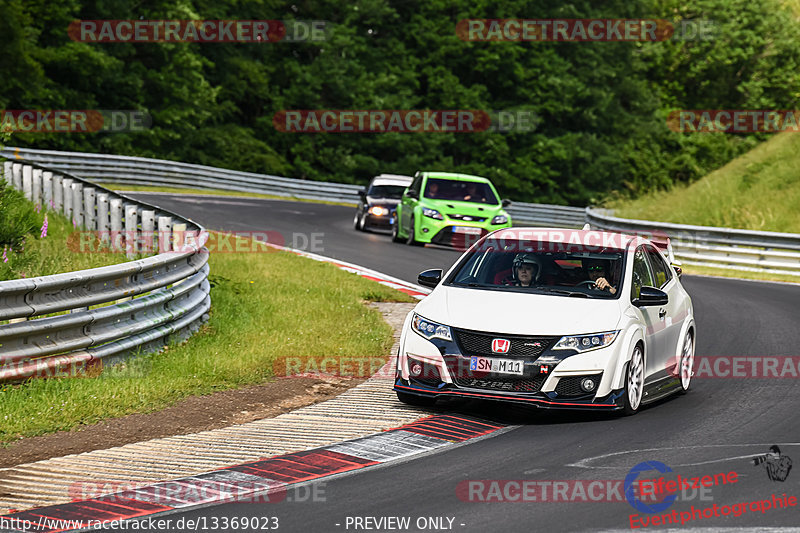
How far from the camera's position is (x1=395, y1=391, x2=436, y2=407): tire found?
386 inches

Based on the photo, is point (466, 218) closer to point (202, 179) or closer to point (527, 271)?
point (527, 271)

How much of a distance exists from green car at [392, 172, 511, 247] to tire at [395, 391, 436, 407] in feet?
51.1

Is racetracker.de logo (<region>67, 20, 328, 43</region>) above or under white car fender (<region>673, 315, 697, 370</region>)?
above

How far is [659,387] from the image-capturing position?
10.5 m

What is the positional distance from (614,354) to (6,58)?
36996 millimetres

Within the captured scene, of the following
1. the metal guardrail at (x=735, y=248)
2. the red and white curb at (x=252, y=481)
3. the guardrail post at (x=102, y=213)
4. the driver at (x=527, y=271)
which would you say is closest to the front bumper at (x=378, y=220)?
the metal guardrail at (x=735, y=248)

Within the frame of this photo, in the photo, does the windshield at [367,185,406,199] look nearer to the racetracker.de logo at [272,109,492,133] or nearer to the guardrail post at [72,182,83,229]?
the guardrail post at [72,182,83,229]

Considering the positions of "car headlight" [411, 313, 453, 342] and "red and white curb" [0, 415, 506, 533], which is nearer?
"red and white curb" [0, 415, 506, 533]

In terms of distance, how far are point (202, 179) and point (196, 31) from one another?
366 inches

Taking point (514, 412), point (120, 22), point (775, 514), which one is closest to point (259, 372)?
point (514, 412)

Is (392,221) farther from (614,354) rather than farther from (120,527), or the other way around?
(120,527)

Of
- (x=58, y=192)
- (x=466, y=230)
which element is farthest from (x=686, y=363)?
(x=466, y=230)

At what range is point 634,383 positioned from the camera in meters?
9.72

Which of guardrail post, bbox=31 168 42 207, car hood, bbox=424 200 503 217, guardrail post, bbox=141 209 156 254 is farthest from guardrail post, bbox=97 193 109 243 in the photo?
car hood, bbox=424 200 503 217
